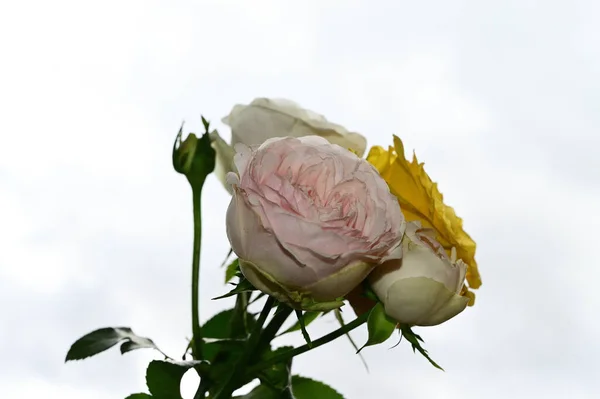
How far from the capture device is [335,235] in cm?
36

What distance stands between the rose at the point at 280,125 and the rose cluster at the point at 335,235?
0.08 metres

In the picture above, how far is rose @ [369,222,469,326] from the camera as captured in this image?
15.1 inches

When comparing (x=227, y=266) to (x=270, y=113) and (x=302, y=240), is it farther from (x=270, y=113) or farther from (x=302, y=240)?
(x=302, y=240)

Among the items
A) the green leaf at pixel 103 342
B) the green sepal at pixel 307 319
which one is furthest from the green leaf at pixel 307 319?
the green leaf at pixel 103 342

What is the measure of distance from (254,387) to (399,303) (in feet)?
0.58

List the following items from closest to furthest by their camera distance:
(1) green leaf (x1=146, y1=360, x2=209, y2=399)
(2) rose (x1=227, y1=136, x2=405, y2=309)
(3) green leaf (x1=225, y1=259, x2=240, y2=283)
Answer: (2) rose (x1=227, y1=136, x2=405, y2=309), (1) green leaf (x1=146, y1=360, x2=209, y2=399), (3) green leaf (x1=225, y1=259, x2=240, y2=283)

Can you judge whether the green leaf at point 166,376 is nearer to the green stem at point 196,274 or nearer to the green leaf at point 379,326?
the green stem at point 196,274

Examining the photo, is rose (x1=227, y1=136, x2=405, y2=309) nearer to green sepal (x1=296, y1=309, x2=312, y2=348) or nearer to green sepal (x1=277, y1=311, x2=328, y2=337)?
green sepal (x1=296, y1=309, x2=312, y2=348)

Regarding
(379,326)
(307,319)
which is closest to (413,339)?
(379,326)

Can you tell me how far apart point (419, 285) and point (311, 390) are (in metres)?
0.18

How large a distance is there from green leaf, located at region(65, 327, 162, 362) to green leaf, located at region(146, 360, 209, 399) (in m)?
0.02

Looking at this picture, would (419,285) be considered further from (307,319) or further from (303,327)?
(307,319)

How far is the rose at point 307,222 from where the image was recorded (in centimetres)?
35

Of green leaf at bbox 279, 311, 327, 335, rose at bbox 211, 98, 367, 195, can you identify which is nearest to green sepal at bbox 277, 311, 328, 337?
green leaf at bbox 279, 311, 327, 335
